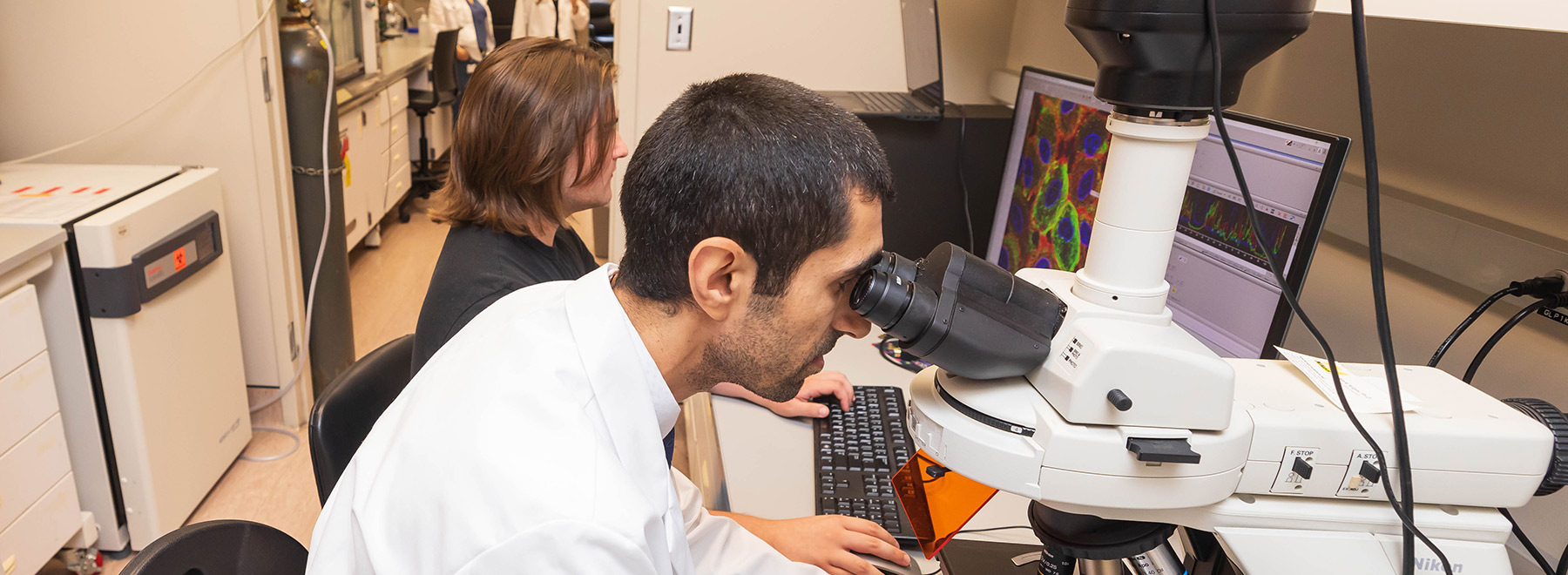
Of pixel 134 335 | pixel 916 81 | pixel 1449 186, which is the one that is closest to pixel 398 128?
pixel 134 335

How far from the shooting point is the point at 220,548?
2.83ft

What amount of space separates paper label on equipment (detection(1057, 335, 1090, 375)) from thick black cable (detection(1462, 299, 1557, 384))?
0.52 m

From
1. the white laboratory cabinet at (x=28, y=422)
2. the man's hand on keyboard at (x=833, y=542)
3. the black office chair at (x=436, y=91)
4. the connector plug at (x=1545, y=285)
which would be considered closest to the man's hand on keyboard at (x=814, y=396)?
the man's hand on keyboard at (x=833, y=542)

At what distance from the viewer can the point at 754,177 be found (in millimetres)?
719

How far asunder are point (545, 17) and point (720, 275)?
518cm

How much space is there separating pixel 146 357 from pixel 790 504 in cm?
161

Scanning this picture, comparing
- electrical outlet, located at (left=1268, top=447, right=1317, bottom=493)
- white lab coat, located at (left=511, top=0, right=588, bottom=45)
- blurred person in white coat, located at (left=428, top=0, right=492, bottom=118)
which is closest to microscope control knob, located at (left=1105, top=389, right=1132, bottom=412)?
electrical outlet, located at (left=1268, top=447, right=1317, bottom=493)

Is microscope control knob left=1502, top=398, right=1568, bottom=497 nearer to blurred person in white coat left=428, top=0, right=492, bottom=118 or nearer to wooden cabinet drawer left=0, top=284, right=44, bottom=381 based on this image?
wooden cabinet drawer left=0, top=284, right=44, bottom=381

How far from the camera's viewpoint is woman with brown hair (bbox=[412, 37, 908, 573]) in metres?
1.27

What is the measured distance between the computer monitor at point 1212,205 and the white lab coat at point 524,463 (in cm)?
62

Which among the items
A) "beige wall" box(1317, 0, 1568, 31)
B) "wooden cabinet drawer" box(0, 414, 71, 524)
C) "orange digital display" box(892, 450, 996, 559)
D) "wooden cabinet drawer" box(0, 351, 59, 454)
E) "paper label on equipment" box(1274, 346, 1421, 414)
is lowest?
"wooden cabinet drawer" box(0, 414, 71, 524)

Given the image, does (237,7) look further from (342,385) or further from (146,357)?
(342,385)

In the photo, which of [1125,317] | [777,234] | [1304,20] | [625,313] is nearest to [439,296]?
[625,313]

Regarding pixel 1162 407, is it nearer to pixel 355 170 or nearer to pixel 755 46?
pixel 755 46
